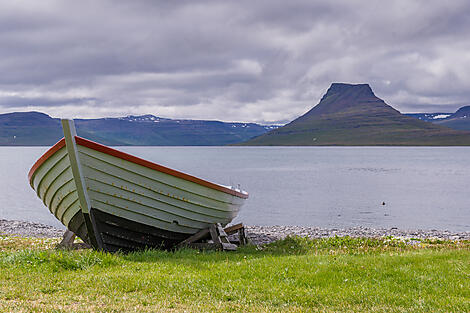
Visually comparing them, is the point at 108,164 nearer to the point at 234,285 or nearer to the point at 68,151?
the point at 68,151

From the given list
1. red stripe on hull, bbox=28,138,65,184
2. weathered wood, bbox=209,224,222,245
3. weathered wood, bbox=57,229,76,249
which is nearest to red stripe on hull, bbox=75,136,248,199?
red stripe on hull, bbox=28,138,65,184

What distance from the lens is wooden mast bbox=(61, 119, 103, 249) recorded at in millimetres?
10208

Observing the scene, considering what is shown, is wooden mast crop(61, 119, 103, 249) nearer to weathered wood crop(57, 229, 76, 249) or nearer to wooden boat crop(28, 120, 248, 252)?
wooden boat crop(28, 120, 248, 252)

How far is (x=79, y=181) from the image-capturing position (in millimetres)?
10727

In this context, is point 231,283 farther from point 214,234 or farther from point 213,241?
point 214,234

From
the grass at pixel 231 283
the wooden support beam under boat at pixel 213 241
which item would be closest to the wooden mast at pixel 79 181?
the grass at pixel 231 283

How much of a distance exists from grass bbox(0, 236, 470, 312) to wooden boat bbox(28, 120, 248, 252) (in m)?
0.89

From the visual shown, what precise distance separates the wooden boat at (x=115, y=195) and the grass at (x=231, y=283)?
889mm

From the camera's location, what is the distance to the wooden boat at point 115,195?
35.3ft

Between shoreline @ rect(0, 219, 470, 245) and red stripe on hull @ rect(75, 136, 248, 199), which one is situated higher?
red stripe on hull @ rect(75, 136, 248, 199)

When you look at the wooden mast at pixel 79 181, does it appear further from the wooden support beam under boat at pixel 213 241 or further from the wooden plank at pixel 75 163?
the wooden support beam under boat at pixel 213 241

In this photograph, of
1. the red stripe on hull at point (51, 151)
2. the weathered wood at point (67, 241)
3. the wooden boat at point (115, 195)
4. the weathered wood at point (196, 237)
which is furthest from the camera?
the weathered wood at point (67, 241)

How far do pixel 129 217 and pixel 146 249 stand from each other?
1.10 m

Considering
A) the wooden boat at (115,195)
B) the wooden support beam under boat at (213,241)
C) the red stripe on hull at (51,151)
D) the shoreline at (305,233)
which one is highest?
the red stripe on hull at (51,151)
